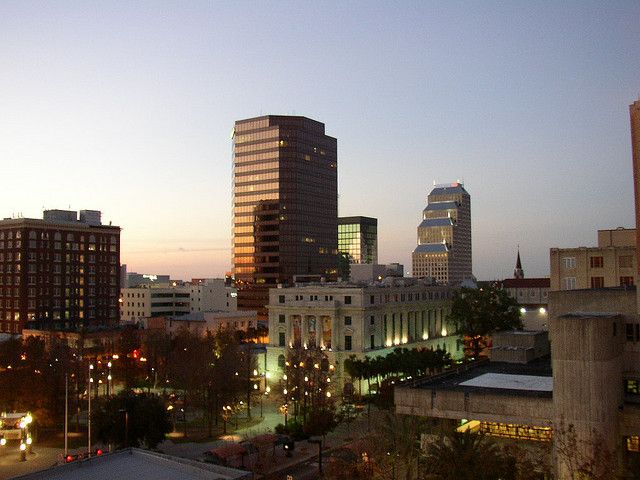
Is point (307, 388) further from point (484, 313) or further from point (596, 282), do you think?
point (484, 313)

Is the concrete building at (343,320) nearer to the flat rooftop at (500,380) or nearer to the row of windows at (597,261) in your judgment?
the row of windows at (597,261)

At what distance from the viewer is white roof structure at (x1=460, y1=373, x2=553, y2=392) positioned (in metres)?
55.4

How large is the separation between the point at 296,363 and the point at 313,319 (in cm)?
2556

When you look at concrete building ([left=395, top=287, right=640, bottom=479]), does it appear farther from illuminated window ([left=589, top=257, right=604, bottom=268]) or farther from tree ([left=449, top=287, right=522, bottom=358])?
tree ([left=449, top=287, right=522, bottom=358])

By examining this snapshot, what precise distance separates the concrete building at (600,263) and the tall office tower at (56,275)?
403 ft

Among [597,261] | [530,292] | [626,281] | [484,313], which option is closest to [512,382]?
[626,281]

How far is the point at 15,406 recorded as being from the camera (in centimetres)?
7462

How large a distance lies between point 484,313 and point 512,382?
60.9 metres

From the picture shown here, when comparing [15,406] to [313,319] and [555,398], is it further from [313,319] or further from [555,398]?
[555,398]

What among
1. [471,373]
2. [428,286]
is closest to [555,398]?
[471,373]

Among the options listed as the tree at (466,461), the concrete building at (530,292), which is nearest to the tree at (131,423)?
the tree at (466,461)

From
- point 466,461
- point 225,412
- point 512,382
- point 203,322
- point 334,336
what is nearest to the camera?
point 466,461

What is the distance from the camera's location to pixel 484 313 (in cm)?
11806

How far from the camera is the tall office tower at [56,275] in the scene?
161 meters
